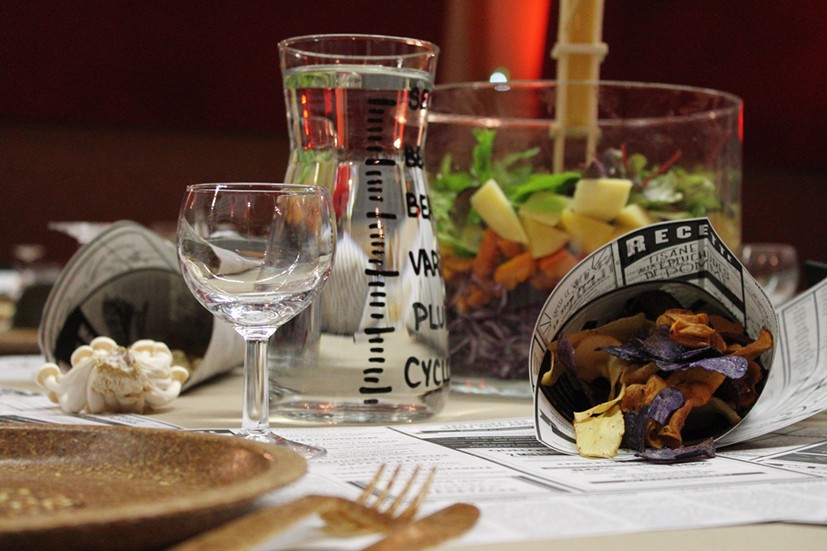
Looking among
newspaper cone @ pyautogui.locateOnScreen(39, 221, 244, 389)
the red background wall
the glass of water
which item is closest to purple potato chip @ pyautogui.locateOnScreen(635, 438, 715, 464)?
newspaper cone @ pyautogui.locateOnScreen(39, 221, 244, 389)

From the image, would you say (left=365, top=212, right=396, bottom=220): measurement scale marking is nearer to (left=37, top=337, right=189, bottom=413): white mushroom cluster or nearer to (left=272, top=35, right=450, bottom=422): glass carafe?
(left=272, top=35, right=450, bottom=422): glass carafe

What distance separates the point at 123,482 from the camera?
45 centimetres

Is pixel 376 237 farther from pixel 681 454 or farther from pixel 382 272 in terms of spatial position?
pixel 681 454

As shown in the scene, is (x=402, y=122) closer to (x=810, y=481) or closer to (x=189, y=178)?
(x=810, y=481)

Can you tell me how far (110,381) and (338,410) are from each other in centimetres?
17

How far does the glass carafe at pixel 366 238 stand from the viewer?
688 millimetres

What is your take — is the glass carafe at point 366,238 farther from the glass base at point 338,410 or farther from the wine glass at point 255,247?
the wine glass at point 255,247

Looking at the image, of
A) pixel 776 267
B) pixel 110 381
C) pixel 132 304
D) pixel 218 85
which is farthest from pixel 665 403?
pixel 218 85

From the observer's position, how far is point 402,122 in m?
0.72

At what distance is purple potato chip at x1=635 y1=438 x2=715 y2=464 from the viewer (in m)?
0.54

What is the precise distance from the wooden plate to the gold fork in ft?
0.04

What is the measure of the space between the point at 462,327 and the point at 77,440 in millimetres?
430

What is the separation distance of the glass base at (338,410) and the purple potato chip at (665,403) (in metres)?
0.20

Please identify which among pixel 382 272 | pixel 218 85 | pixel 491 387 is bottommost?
pixel 491 387
